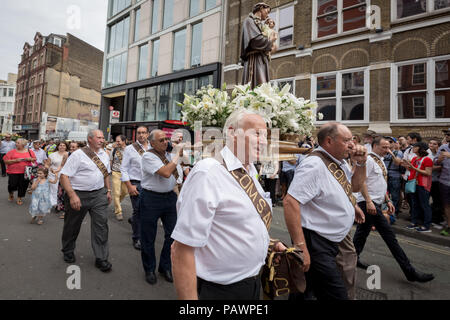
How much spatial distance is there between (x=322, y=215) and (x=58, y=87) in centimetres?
5118

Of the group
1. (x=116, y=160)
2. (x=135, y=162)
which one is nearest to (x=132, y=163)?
(x=135, y=162)

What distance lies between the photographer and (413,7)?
987 cm

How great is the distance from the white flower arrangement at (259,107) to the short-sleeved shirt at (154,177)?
1.12 metres

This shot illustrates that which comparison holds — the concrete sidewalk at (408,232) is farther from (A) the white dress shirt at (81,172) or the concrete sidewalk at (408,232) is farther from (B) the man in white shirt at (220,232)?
(B) the man in white shirt at (220,232)

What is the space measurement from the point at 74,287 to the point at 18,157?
286 inches

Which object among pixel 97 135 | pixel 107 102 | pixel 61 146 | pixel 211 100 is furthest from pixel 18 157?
pixel 107 102

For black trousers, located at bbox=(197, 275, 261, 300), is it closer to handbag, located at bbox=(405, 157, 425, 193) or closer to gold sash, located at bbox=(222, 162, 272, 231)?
gold sash, located at bbox=(222, 162, 272, 231)

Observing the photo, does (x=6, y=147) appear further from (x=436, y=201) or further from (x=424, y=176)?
(x=436, y=201)

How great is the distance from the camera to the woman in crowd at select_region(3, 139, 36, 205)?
8117mm

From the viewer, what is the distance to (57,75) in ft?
139

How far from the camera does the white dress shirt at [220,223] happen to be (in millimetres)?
1349

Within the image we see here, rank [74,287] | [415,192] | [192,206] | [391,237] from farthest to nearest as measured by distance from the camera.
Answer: [415,192]
[391,237]
[74,287]
[192,206]

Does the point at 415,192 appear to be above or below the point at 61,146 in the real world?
below
